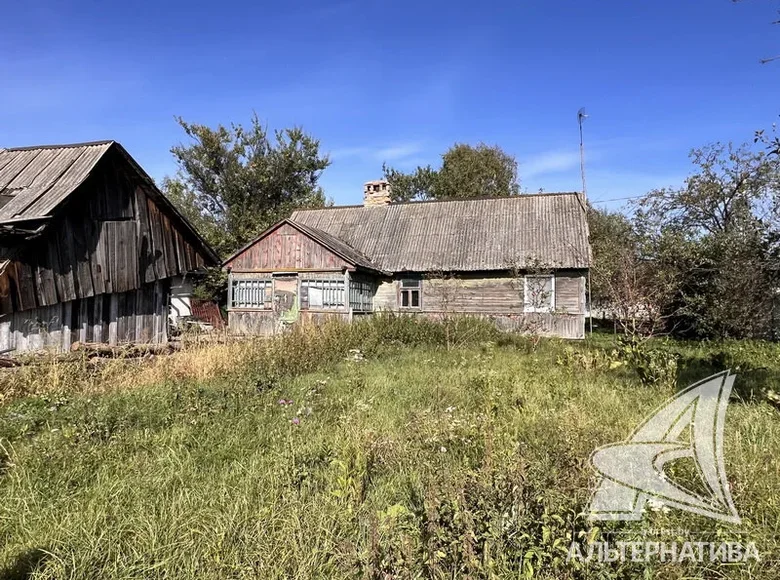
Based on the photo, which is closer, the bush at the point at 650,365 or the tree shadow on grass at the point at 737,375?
the tree shadow on grass at the point at 737,375

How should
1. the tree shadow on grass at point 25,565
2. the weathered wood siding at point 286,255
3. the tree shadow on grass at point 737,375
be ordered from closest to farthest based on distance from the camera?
1. the tree shadow on grass at point 25,565
2. the tree shadow on grass at point 737,375
3. the weathered wood siding at point 286,255

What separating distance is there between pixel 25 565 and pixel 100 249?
921 cm

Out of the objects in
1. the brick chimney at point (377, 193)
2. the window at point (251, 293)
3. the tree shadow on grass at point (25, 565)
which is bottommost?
the tree shadow on grass at point (25, 565)

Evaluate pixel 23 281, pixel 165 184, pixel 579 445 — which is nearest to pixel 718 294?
pixel 579 445

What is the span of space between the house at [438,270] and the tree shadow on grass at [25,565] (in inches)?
511

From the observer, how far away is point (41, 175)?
998cm

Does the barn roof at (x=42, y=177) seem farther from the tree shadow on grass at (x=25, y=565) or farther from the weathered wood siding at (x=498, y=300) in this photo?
the weathered wood siding at (x=498, y=300)

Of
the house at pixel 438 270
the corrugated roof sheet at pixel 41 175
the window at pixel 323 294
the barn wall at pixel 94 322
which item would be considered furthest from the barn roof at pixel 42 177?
the window at pixel 323 294

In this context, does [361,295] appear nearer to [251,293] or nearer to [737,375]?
[251,293]

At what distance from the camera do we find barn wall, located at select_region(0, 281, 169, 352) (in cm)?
884

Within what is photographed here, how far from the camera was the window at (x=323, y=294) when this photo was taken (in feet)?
56.4

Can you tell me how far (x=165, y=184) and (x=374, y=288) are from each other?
72.0ft

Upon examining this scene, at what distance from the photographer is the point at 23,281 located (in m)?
8.30

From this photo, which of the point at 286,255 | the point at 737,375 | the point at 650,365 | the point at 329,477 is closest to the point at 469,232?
the point at 286,255
